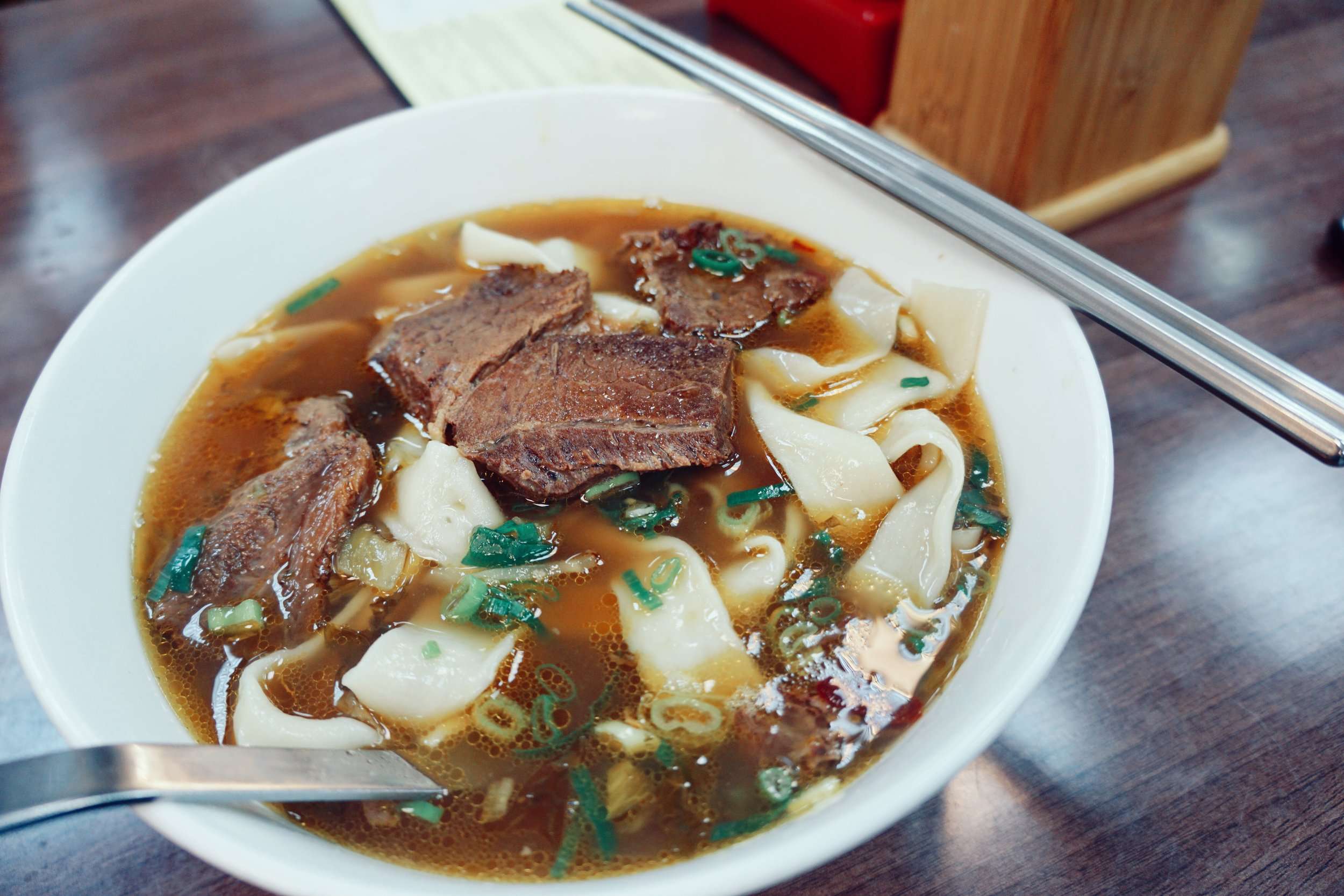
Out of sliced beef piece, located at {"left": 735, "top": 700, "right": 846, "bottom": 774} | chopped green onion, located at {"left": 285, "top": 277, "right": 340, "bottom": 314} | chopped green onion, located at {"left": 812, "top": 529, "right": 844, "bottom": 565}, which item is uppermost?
chopped green onion, located at {"left": 285, "top": 277, "right": 340, "bottom": 314}

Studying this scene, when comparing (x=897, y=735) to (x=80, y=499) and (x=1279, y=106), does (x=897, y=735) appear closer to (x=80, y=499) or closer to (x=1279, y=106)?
(x=80, y=499)

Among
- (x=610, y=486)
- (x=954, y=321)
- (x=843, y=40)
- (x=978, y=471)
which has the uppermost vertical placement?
(x=843, y=40)

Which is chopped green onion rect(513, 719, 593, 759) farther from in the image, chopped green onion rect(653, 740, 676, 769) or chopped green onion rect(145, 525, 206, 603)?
chopped green onion rect(145, 525, 206, 603)

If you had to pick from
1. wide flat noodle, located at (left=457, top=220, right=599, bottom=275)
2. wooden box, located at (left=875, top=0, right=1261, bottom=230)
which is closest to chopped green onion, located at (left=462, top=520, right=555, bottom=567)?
wide flat noodle, located at (left=457, top=220, right=599, bottom=275)

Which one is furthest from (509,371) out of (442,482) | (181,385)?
(181,385)

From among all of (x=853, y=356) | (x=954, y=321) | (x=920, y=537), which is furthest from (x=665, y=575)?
(x=954, y=321)

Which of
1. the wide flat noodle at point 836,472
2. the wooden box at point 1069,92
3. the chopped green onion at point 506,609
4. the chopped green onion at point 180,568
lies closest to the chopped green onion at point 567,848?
the chopped green onion at point 506,609

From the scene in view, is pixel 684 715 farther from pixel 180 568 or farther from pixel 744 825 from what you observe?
pixel 180 568
